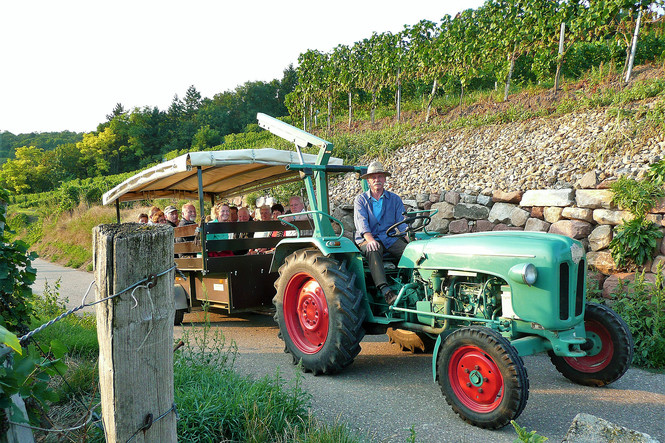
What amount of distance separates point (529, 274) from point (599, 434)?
134cm

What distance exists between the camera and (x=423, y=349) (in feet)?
17.0

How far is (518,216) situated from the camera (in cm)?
712

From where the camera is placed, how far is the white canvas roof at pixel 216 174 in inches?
229

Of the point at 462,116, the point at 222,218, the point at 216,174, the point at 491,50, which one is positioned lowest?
the point at 222,218

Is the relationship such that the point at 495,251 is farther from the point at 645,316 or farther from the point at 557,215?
the point at 557,215

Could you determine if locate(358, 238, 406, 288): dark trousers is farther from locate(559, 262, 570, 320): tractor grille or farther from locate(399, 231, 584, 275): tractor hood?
locate(559, 262, 570, 320): tractor grille

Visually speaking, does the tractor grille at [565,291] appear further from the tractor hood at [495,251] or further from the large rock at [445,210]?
the large rock at [445,210]

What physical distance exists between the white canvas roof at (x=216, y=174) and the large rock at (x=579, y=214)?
3.16 metres

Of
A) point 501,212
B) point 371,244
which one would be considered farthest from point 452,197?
point 371,244

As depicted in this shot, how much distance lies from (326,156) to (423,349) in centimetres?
229

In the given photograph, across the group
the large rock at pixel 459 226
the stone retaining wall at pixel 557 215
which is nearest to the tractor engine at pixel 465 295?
the stone retaining wall at pixel 557 215

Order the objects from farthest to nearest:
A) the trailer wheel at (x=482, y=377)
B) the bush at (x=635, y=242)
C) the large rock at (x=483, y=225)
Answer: the large rock at (x=483, y=225)
the bush at (x=635, y=242)
the trailer wheel at (x=482, y=377)

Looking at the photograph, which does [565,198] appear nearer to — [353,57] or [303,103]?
[353,57]

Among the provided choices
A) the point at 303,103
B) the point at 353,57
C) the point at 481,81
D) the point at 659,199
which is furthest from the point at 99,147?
the point at 659,199
